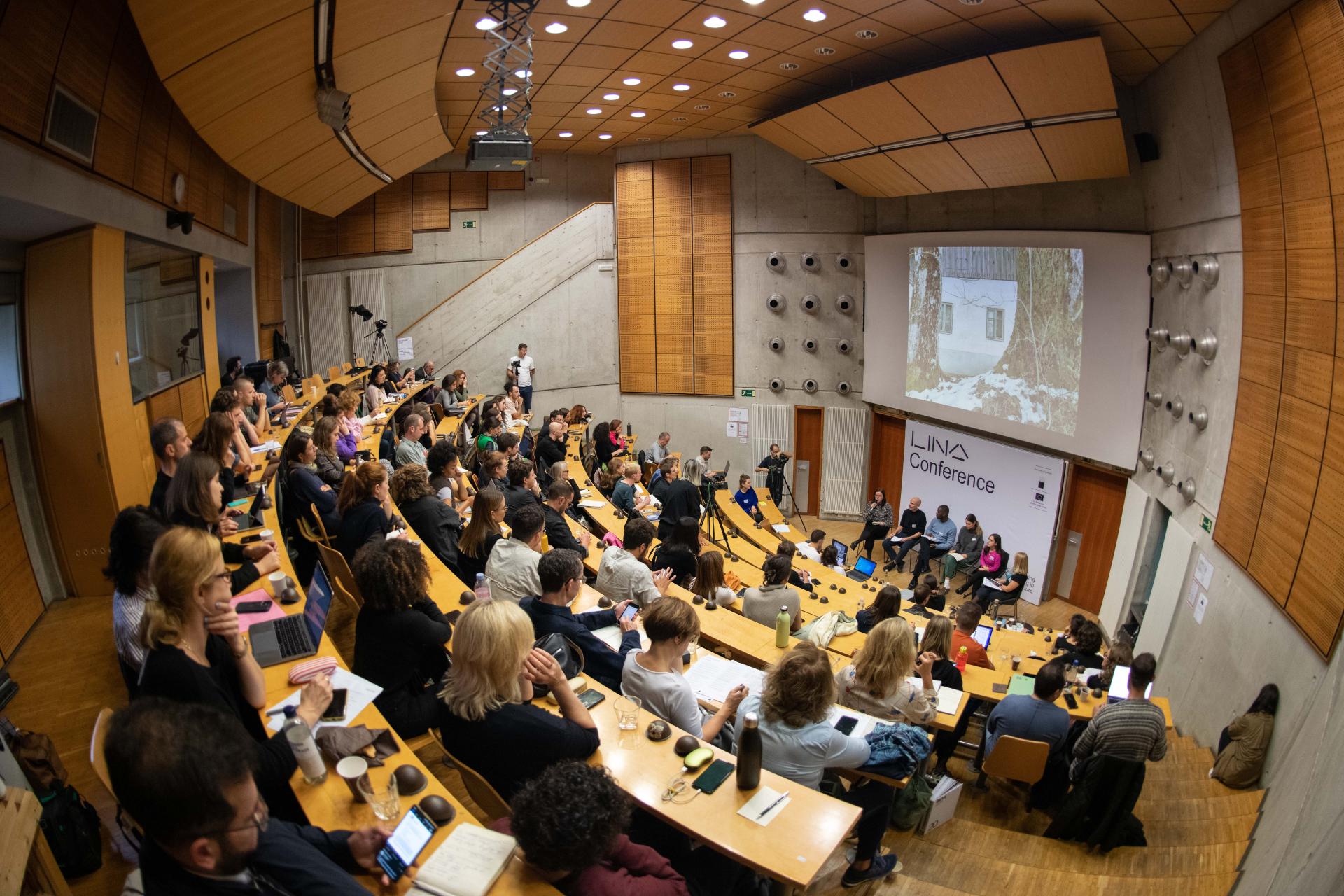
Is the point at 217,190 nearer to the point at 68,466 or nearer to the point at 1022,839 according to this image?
the point at 68,466

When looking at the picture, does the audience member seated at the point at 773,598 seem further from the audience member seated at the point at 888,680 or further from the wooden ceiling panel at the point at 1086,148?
the wooden ceiling panel at the point at 1086,148

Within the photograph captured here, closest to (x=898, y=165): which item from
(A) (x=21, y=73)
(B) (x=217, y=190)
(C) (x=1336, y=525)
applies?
(C) (x=1336, y=525)

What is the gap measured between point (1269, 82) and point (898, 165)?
5478 millimetres

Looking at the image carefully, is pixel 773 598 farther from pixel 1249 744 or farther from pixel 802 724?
pixel 1249 744

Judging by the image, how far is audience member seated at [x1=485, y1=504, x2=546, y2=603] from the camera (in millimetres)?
4535

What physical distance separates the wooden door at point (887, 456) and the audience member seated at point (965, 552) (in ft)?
8.18

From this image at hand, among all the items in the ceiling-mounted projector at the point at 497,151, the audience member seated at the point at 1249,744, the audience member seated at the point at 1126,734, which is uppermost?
the ceiling-mounted projector at the point at 497,151

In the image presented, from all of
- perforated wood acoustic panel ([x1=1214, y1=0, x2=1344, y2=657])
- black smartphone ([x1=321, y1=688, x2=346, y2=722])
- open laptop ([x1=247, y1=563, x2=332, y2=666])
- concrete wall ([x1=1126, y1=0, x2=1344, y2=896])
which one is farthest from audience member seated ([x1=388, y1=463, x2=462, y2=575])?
perforated wood acoustic panel ([x1=1214, y1=0, x2=1344, y2=657])

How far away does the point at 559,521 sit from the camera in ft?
18.6

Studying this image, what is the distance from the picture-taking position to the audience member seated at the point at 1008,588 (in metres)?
9.77

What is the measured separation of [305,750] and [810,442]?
1266cm

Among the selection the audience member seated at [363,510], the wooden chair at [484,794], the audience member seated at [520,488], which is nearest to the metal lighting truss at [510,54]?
the audience member seated at [520,488]

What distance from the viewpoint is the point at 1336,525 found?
4.85 metres

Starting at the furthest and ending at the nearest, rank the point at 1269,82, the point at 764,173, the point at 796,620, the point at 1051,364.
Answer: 1. the point at 764,173
2. the point at 1051,364
3. the point at 1269,82
4. the point at 796,620
